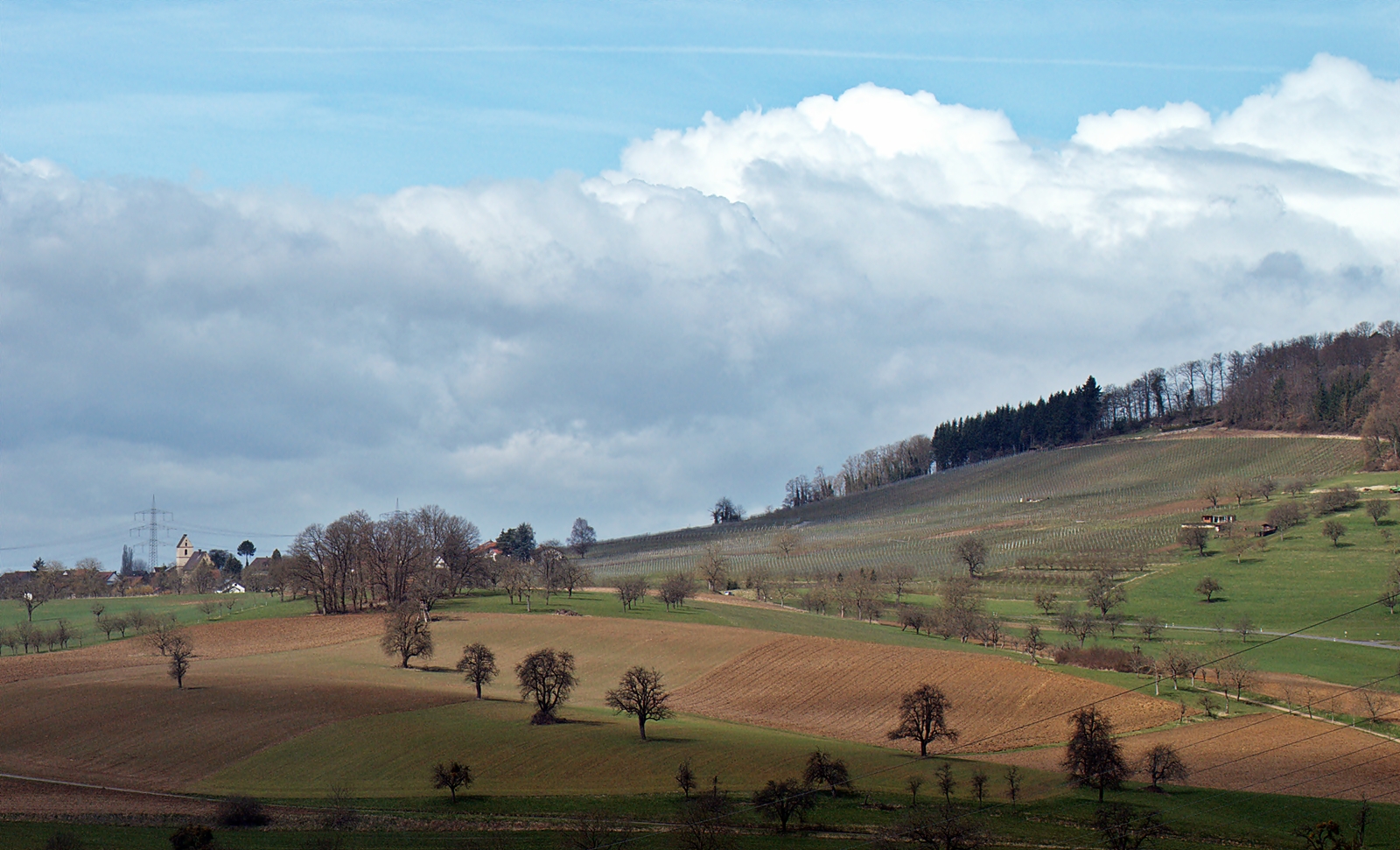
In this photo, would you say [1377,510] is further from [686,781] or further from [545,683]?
[686,781]

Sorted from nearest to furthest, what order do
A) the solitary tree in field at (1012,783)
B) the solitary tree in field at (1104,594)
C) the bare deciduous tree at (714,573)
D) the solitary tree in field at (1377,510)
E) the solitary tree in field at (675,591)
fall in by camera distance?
the solitary tree in field at (1012,783), the solitary tree in field at (1104,594), the solitary tree in field at (675,591), the solitary tree in field at (1377,510), the bare deciduous tree at (714,573)

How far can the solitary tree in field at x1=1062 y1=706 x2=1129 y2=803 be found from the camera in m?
57.5

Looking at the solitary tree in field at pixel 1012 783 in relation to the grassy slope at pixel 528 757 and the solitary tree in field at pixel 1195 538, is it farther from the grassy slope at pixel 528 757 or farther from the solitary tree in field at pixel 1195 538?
the solitary tree in field at pixel 1195 538

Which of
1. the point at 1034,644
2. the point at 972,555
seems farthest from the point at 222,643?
the point at 972,555

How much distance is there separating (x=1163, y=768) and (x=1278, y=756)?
982 cm

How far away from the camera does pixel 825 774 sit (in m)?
56.0

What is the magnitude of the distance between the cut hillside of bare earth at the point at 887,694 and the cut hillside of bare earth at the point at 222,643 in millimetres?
46389

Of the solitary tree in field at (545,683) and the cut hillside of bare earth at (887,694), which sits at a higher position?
the solitary tree in field at (545,683)

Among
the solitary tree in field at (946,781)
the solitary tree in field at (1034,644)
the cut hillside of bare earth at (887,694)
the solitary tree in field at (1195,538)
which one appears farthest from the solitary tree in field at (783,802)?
the solitary tree in field at (1195,538)

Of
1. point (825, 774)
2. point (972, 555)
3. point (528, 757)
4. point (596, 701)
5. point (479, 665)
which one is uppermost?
point (972, 555)

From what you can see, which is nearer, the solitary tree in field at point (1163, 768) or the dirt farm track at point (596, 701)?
the solitary tree in field at point (1163, 768)

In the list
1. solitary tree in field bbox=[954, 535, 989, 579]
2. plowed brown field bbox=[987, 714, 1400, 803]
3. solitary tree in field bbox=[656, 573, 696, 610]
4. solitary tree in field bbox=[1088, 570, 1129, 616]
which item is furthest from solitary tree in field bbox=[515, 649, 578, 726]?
solitary tree in field bbox=[954, 535, 989, 579]

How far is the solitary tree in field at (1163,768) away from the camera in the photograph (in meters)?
57.9

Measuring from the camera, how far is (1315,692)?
7856 cm
